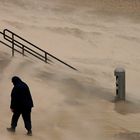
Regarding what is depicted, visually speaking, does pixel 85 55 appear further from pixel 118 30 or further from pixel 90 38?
pixel 118 30

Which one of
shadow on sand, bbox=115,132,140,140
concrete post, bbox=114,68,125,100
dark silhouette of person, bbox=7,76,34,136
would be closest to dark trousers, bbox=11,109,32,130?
dark silhouette of person, bbox=7,76,34,136

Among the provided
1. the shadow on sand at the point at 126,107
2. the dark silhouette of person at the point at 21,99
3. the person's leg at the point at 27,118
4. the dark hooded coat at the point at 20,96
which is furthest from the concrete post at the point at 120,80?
the dark hooded coat at the point at 20,96

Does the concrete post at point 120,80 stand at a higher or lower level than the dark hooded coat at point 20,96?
lower

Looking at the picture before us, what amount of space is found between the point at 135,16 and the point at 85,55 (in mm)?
13388

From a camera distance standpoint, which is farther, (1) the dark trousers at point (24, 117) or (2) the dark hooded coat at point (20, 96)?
(1) the dark trousers at point (24, 117)

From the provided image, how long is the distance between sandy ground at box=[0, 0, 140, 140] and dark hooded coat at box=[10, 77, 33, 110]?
0.79 m

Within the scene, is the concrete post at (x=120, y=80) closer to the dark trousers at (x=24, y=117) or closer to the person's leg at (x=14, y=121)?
the dark trousers at (x=24, y=117)

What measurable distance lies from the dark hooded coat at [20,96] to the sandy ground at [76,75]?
0.79m

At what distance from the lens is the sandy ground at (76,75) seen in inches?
536

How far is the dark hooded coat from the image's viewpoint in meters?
11.7

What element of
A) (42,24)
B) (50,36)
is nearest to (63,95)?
(50,36)

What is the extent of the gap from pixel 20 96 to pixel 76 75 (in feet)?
21.7

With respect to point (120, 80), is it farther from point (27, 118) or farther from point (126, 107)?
point (27, 118)

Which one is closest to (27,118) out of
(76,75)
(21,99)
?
(21,99)
